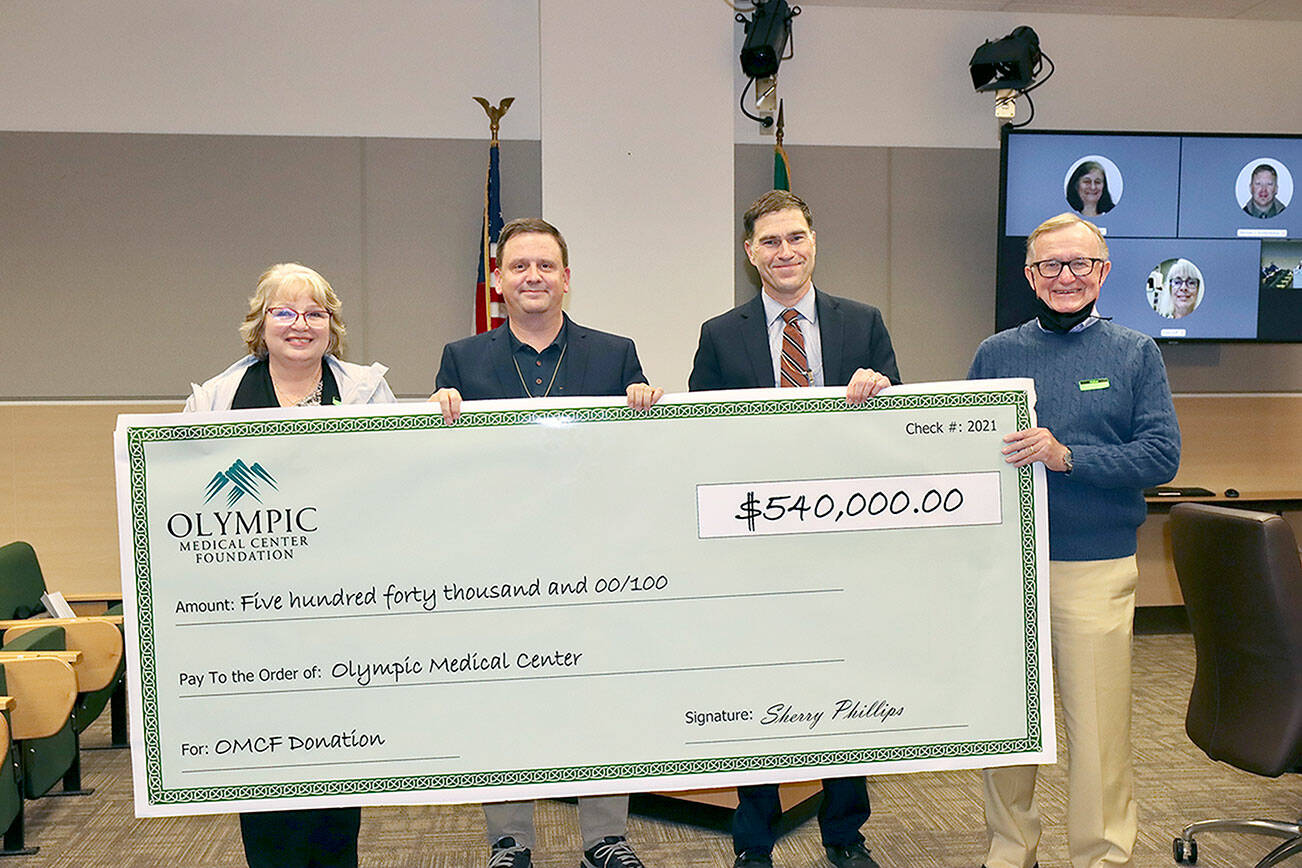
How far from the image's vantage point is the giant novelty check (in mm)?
2174

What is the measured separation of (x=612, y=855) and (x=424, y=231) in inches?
151

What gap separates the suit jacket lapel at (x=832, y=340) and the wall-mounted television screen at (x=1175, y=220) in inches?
121

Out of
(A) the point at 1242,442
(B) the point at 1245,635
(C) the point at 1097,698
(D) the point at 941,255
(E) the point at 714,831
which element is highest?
(D) the point at 941,255

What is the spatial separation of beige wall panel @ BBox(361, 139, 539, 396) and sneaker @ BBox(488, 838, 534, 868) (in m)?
3.34

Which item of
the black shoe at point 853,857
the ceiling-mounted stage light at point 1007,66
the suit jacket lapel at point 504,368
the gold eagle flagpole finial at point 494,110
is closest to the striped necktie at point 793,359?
the suit jacket lapel at point 504,368

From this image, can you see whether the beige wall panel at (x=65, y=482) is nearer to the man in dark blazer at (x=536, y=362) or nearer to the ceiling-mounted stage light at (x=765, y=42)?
the man in dark blazer at (x=536, y=362)

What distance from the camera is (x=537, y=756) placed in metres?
2.23

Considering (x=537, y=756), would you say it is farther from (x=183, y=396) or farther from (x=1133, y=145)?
(x=1133, y=145)

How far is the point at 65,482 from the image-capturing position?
213 inches

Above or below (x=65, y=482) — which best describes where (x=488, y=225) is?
above

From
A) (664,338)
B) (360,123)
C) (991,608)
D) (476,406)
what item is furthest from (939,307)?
(476,406)

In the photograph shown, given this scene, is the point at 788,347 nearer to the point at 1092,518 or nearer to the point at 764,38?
the point at 1092,518

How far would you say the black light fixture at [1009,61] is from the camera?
17.5ft

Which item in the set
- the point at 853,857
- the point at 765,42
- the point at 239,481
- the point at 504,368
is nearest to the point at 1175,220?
the point at 765,42
